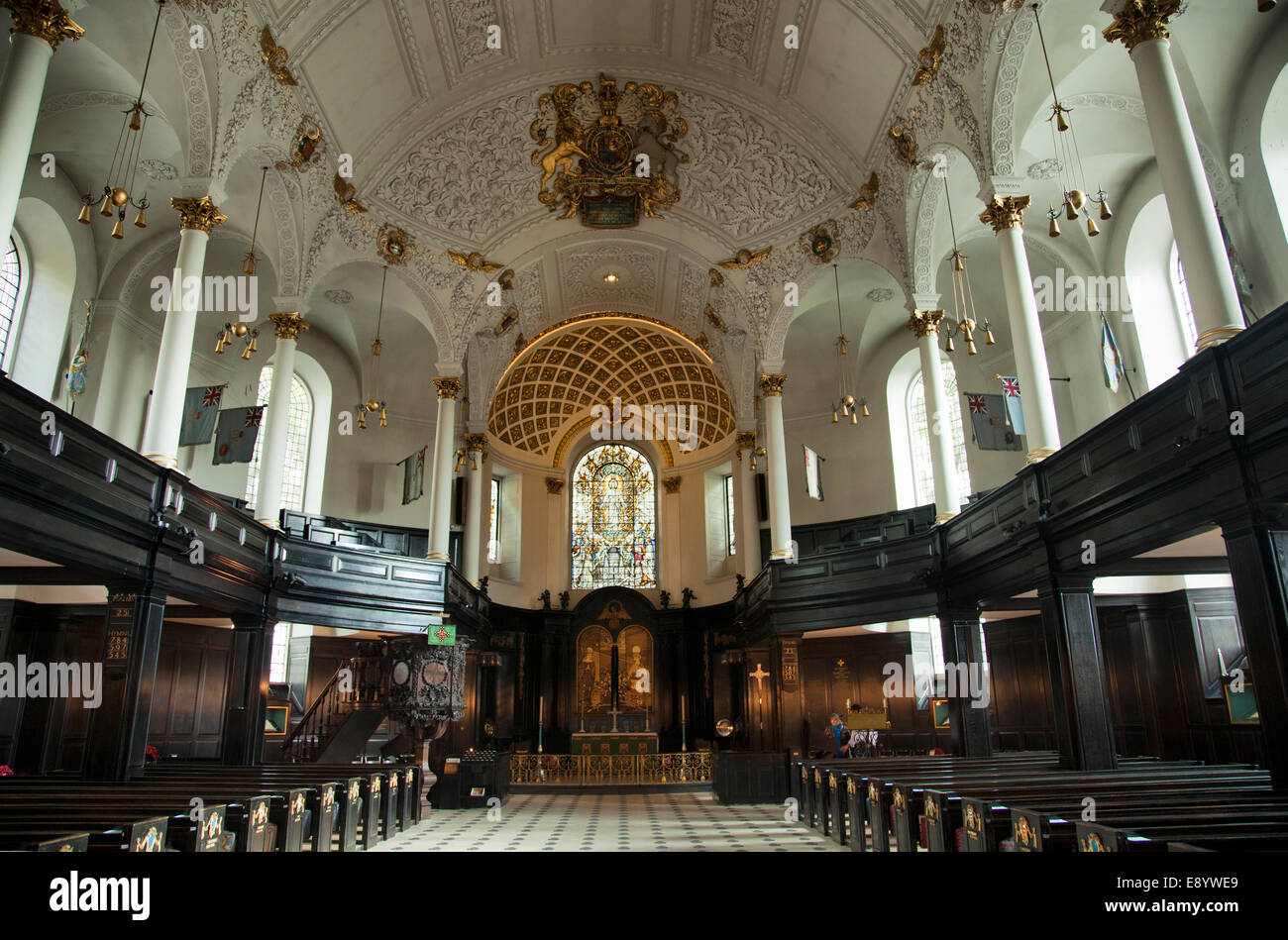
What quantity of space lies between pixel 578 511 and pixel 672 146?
13.2 metres

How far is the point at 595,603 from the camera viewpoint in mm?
25172

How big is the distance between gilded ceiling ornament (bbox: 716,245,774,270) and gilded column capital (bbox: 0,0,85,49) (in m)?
14.2

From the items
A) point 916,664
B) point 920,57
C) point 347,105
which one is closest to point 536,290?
point 347,105

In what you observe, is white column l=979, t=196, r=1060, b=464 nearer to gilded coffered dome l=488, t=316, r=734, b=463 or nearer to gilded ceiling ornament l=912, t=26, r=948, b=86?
gilded ceiling ornament l=912, t=26, r=948, b=86

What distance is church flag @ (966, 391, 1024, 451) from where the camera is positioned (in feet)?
46.2

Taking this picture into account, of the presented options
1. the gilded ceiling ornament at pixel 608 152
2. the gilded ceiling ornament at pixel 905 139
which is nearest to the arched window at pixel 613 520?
the gilded ceiling ornament at pixel 608 152

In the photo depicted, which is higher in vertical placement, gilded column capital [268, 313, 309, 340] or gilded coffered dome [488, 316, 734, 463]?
gilded coffered dome [488, 316, 734, 463]

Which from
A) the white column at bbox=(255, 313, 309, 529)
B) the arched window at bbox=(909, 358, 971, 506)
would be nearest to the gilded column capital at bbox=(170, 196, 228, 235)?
the white column at bbox=(255, 313, 309, 529)

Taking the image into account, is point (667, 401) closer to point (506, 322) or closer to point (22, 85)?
point (506, 322)

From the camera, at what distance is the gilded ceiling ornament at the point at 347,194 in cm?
1666

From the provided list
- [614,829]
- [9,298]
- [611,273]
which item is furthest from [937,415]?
[9,298]

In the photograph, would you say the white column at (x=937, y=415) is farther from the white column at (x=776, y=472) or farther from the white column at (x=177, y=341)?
the white column at (x=177, y=341)

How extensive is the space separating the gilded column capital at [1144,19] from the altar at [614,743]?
60.1 feet
